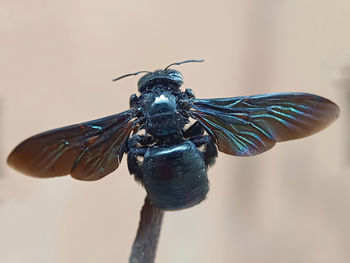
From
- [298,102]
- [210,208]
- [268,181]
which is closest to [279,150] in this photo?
[268,181]

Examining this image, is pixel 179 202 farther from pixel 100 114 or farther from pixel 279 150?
pixel 279 150

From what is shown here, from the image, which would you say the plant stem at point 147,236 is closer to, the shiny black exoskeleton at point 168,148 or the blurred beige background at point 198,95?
the shiny black exoskeleton at point 168,148

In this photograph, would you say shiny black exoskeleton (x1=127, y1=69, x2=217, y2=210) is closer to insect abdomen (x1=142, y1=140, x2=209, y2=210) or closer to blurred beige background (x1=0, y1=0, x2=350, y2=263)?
insect abdomen (x1=142, y1=140, x2=209, y2=210)

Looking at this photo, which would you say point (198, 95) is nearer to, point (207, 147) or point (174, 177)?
point (207, 147)

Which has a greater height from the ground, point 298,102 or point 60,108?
point 60,108

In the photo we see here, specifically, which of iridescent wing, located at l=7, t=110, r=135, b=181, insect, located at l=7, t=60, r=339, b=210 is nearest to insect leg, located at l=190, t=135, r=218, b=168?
insect, located at l=7, t=60, r=339, b=210

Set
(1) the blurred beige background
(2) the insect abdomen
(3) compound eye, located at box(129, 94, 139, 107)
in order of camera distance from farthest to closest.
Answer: (1) the blurred beige background, (3) compound eye, located at box(129, 94, 139, 107), (2) the insect abdomen
